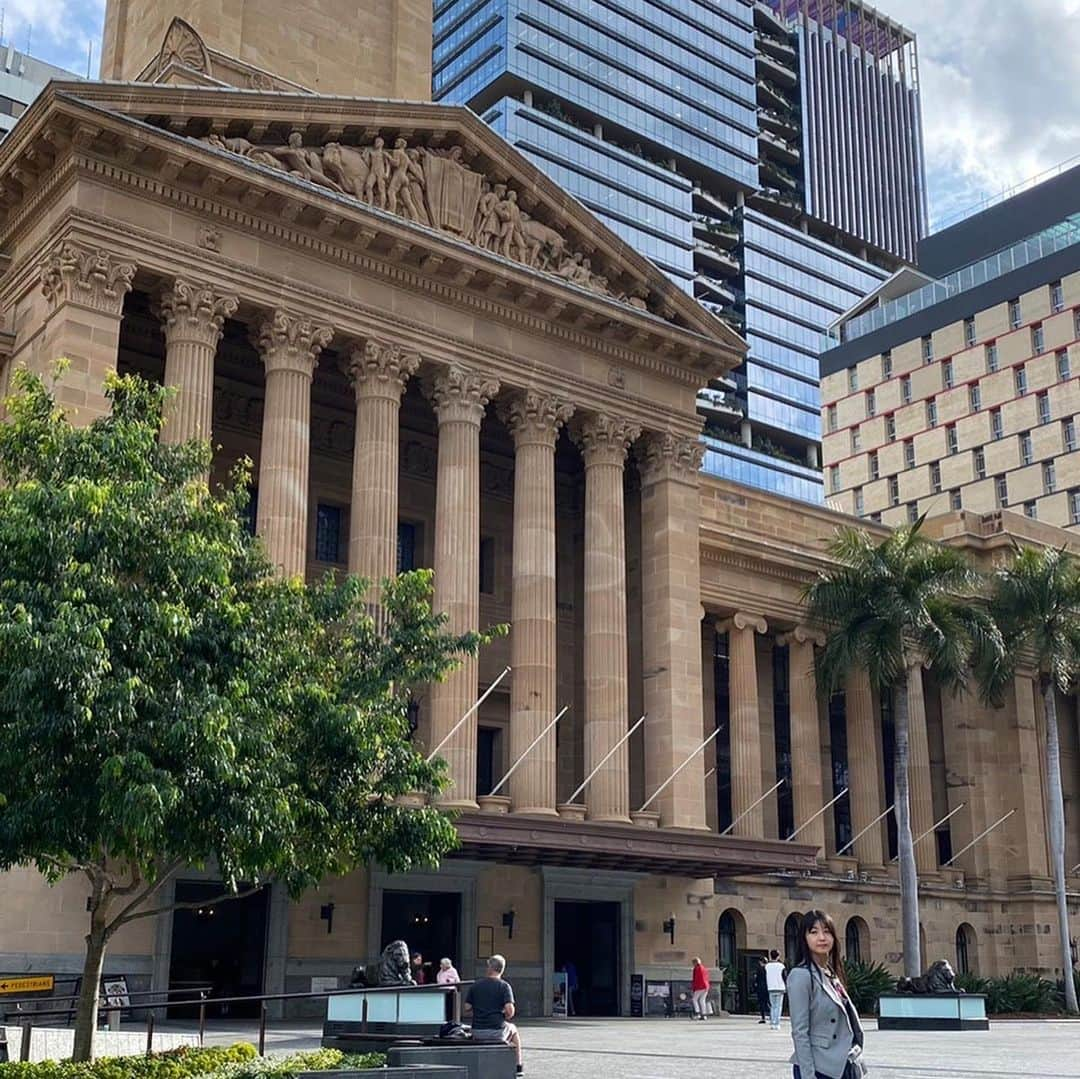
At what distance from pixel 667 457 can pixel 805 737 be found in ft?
41.7

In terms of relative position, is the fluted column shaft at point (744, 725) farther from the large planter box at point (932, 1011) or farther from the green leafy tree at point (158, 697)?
the green leafy tree at point (158, 697)

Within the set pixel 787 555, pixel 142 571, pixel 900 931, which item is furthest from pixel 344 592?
pixel 900 931

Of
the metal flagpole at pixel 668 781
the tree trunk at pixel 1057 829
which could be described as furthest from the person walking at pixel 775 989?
the tree trunk at pixel 1057 829

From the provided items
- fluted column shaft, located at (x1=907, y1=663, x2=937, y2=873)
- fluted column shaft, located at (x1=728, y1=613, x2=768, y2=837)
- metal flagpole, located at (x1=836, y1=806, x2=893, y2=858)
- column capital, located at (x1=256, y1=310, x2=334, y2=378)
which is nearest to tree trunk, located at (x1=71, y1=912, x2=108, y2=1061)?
column capital, located at (x1=256, y1=310, x2=334, y2=378)

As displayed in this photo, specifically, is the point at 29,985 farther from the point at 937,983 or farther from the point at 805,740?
the point at 805,740

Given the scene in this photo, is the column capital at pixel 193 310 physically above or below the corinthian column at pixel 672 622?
above

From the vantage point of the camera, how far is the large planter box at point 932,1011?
33.8 metres

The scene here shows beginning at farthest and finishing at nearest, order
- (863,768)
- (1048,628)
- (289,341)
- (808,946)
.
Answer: (863,768) → (1048,628) → (289,341) → (808,946)

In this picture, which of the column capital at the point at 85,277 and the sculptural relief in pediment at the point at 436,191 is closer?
the column capital at the point at 85,277

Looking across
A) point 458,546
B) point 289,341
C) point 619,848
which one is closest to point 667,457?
point 458,546

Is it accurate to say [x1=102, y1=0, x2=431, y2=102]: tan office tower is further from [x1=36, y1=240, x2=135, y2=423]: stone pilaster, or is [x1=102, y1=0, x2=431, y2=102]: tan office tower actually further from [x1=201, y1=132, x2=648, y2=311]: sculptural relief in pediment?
[x1=36, y1=240, x2=135, y2=423]: stone pilaster

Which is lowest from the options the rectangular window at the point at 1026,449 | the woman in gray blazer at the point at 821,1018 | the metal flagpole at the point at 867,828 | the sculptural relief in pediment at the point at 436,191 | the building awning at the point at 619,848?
the woman in gray blazer at the point at 821,1018

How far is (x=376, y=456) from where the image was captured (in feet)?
119

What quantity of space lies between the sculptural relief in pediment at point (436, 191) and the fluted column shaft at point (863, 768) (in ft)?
57.5
